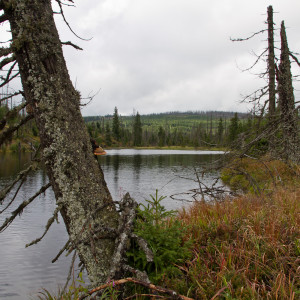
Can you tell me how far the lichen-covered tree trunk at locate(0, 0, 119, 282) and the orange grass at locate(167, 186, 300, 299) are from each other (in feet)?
3.20

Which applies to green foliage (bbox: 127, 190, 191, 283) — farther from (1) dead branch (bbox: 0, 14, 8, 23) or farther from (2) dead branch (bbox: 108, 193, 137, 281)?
(1) dead branch (bbox: 0, 14, 8, 23)

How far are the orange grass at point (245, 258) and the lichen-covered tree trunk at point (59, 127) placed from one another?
0.98 metres

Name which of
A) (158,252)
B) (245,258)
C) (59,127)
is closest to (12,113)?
(59,127)

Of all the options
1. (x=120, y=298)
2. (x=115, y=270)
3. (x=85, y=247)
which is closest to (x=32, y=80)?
(x=85, y=247)

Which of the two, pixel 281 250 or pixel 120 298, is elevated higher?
pixel 281 250

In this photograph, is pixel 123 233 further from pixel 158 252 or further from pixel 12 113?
pixel 12 113

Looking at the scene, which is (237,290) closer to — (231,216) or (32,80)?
(231,216)

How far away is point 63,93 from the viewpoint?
2898mm

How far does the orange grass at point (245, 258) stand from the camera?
99.8 inches

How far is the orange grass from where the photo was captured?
8.32 feet

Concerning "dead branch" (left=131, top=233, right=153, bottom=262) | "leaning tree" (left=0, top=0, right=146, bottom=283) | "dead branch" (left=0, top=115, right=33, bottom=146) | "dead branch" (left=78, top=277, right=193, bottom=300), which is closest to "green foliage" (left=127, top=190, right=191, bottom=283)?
"dead branch" (left=131, top=233, right=153, bottom=262)

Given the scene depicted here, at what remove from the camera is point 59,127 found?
2842mm

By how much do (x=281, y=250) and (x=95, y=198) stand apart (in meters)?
2.28

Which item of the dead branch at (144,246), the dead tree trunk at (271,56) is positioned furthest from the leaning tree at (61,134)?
the dead tree trunk at (271,56)
